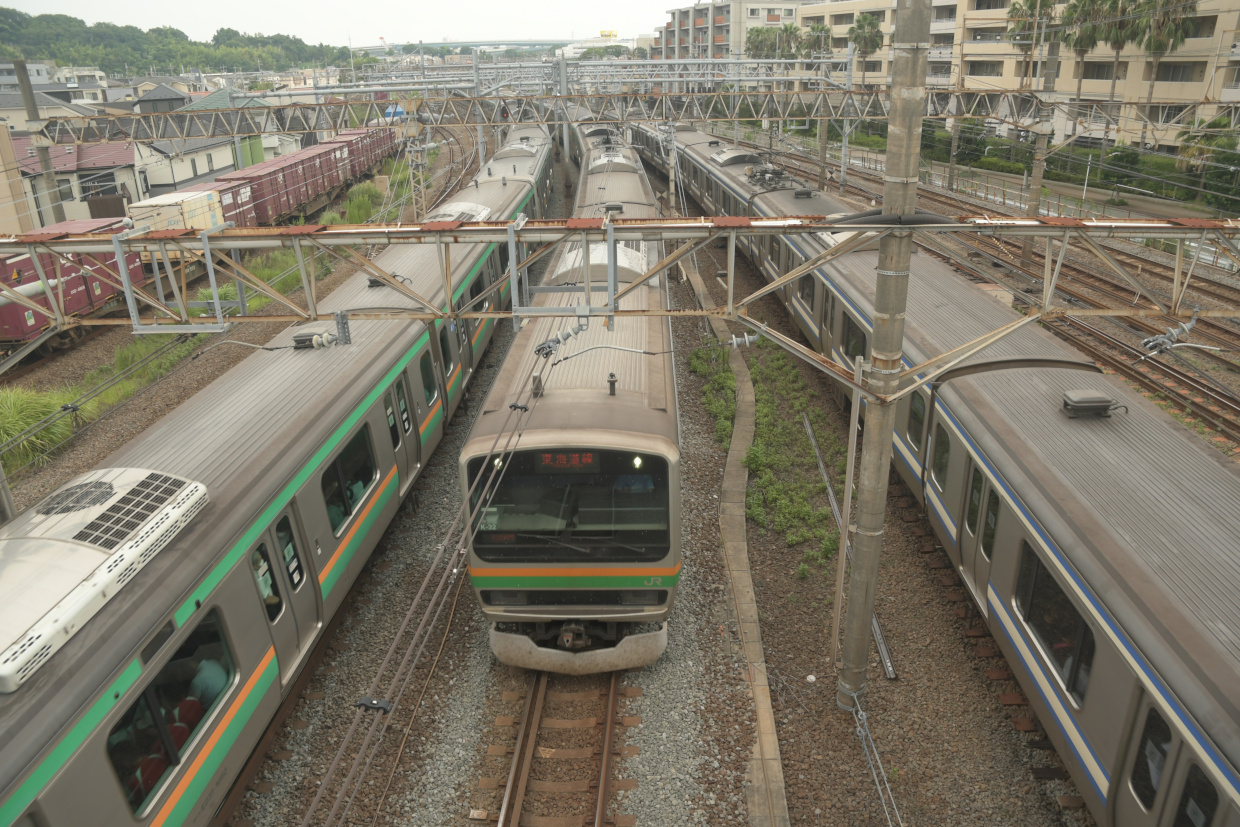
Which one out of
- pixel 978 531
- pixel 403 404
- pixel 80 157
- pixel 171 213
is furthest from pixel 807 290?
pixel 80 157

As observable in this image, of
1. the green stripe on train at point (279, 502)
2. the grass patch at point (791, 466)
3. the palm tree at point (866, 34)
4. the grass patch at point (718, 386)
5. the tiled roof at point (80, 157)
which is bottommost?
the grass patch at point (791, 466)

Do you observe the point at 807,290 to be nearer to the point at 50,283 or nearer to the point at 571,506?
the point at 571,506

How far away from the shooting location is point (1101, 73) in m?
38.8

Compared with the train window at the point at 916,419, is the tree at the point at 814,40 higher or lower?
higher

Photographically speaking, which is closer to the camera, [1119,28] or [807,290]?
[807,290]

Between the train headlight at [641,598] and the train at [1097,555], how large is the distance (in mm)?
3097

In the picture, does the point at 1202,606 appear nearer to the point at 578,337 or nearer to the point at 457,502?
the point at 578,337

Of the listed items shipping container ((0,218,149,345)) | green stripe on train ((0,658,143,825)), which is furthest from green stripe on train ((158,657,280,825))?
shipping container ((0,218,149,345))

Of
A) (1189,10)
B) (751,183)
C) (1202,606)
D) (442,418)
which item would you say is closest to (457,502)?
(442,418)

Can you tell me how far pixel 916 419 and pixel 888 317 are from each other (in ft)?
12.2

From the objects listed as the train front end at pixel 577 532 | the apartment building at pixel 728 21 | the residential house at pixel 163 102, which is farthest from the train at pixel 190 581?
the apartment building at pixel 728 21

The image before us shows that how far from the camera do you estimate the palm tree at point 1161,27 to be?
31.5 meters

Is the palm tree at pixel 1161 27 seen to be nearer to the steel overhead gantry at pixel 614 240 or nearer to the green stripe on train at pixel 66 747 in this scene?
the steel overhead gantry at pixel 614 240

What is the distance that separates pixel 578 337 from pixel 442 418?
3.61 meters
